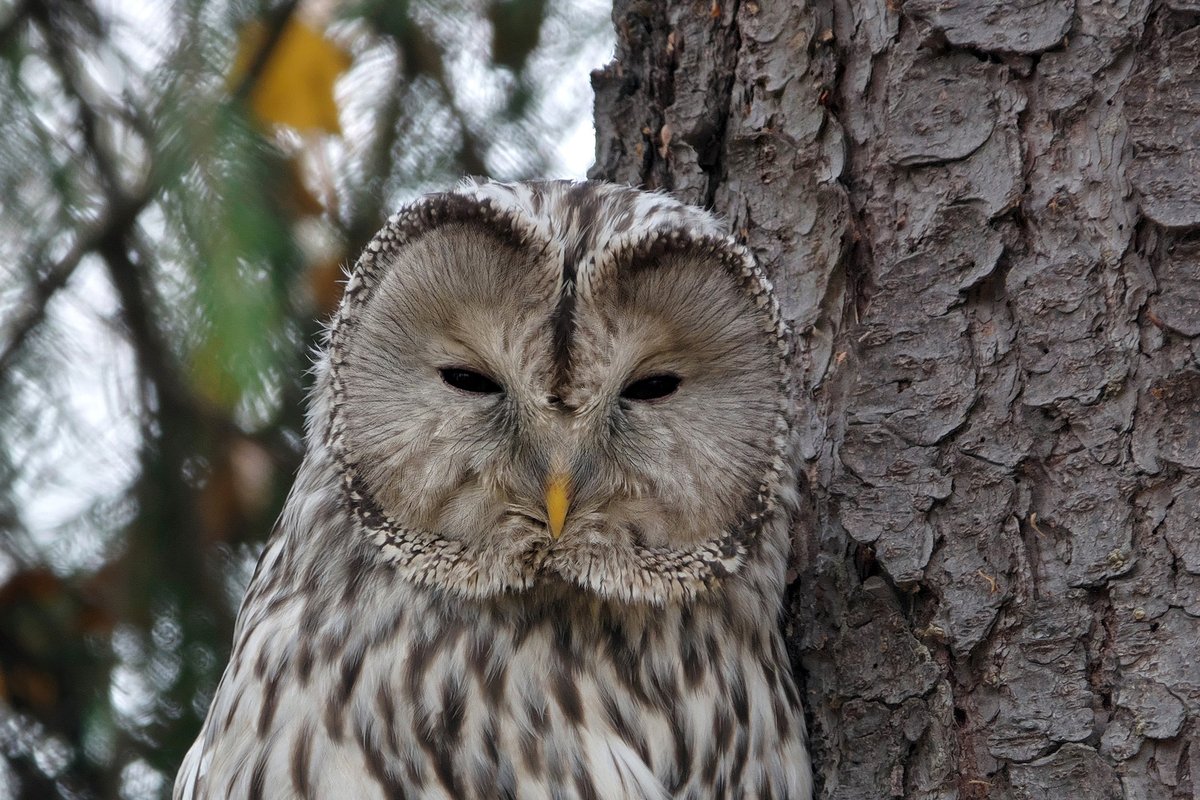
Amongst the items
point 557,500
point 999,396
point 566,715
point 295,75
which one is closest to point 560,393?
point 557,500

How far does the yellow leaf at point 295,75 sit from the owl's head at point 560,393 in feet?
2.63

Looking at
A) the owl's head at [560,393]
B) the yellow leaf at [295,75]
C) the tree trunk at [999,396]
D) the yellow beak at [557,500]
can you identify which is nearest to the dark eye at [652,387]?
the owl's head at [560,393]

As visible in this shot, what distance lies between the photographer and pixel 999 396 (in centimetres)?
194

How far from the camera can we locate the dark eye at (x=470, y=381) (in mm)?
1972

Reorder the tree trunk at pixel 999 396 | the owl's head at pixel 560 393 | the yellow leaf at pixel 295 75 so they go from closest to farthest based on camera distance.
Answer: the tree trunk at pixel 999 396
the owl's head at pixel 560 393
the yellow leaf at pixel 295 75

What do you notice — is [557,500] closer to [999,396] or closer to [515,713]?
[515,713]

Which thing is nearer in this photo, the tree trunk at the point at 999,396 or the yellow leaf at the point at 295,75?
the tree trunk at the point at 999,396

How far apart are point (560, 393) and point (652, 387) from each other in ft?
0.53

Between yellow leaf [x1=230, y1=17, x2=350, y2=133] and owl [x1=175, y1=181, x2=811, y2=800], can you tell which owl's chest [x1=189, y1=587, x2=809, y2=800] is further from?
yellow leaf [x1=230, y1=17, x2=350, y2=133]

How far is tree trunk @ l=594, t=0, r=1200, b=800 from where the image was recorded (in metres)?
1.81

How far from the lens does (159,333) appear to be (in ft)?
9.48

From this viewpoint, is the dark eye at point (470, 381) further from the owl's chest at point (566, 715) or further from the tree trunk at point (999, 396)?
the tree trunk at point (999, 396)

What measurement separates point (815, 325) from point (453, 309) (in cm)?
62

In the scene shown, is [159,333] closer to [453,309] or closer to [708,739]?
[453,309]
